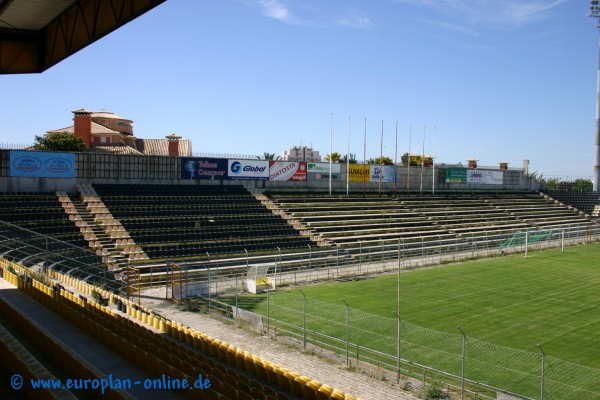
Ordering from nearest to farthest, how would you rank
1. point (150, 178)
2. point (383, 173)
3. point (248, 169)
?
point (150, 178) → point (248, 169) → point (383, 173)

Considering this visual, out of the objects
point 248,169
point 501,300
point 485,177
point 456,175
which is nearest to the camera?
point 501,300

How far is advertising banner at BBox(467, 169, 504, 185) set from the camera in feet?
233

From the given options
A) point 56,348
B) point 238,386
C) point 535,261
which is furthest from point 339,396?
point 535,261

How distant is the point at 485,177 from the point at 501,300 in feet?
158

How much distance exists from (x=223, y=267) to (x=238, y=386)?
21679 mm

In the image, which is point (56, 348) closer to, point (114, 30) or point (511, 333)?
point (114, 30)

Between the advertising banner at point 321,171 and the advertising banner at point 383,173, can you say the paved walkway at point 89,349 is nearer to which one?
the advertising banner at point 321,171

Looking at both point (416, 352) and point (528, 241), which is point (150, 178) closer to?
point (528, 241)

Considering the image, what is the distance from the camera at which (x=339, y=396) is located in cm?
1205

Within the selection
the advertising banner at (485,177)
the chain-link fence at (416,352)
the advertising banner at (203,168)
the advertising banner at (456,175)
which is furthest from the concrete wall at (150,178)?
the chain-link fence at (416,352)

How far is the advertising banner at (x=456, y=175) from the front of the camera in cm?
6844

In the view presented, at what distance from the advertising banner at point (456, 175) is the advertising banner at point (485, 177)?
0.89m

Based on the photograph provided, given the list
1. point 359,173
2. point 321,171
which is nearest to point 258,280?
point 321,171

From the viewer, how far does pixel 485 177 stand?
72.5m
